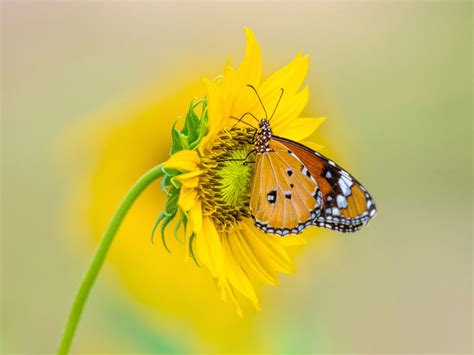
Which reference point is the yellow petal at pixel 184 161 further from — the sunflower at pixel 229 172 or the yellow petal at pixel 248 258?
the yellow petal at pixel 248 258

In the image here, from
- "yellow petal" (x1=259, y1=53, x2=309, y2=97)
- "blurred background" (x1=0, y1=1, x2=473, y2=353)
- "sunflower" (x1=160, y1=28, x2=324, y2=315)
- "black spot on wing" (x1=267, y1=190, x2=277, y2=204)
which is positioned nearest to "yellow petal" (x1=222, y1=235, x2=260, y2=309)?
"sunflower" (x1=160, y1=28, x2=324, y2=315)

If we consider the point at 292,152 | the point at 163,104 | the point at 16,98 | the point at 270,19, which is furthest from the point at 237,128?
the point at 270,19

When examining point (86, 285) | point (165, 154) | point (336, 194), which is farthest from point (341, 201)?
point (165, 154)

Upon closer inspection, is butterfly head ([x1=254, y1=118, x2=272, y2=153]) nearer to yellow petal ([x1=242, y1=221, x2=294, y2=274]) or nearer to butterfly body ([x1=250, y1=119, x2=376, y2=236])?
butterfly body ([x1=250, y1=119, x2=376, y2=236])

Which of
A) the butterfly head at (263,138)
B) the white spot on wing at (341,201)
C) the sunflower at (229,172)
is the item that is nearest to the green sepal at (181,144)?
the sunflower at (229,172)

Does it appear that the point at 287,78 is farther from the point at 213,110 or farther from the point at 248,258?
the point at 248,258

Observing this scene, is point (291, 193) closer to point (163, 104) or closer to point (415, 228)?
point (163, 104)
